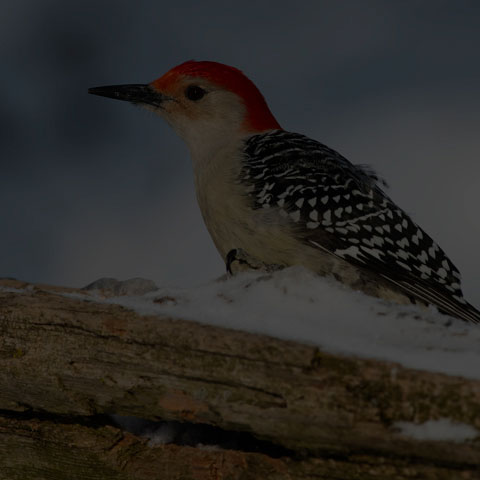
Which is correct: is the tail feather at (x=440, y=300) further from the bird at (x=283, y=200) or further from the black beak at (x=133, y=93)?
the black beak at (x=133, y=93)

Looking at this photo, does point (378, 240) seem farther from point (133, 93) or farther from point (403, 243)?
point (133, 93)

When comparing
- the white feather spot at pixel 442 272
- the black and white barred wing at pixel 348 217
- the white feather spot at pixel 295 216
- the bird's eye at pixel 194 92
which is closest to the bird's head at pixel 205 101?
the bird's eye at pixel 194 92

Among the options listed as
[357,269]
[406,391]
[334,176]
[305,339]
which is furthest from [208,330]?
[334,176]

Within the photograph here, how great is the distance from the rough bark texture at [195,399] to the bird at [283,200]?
141 cm

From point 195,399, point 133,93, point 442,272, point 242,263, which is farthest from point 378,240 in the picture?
point 133,93

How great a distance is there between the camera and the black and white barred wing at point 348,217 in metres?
4.23

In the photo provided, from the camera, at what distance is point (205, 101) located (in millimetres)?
5391

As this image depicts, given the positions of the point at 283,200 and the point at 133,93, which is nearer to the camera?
the point at 283,200

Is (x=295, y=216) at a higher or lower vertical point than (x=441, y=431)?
higher

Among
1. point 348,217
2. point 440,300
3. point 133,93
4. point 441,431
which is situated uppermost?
point 133,93

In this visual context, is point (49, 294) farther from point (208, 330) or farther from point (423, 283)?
point (423, 283)

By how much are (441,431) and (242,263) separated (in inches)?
78.6

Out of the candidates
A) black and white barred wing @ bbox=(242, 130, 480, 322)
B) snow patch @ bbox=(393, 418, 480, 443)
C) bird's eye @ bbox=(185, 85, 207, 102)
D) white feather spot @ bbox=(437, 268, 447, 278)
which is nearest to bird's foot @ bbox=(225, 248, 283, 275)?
black and white barred wing @ bbox=(242, 130, 480, 322)

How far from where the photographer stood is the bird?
421 centimetres
